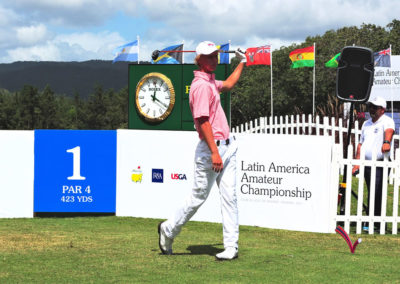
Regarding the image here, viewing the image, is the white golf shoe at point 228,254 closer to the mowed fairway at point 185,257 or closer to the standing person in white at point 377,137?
the mowed fairway at point 185,257

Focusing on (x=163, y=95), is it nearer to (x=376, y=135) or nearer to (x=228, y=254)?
(x=376, y=135)

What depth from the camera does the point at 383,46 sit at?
A: 5069 centimetres

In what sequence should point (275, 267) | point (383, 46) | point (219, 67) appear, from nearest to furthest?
point (275, 267)
point (219, 67)
point (383, 46)

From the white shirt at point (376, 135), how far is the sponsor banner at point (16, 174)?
4.92 meters

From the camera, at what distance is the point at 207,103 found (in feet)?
19.7

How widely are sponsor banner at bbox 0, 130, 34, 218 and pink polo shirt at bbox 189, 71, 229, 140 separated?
4679 millimetres

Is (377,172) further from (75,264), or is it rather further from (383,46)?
(383,46)

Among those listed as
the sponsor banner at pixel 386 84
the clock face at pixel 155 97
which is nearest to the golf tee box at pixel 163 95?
the clock face at pixel 155 97

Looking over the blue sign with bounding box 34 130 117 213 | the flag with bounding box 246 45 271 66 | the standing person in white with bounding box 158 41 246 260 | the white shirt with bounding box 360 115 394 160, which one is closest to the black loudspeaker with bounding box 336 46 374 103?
the white shirt with bounding box 360 115 394 160

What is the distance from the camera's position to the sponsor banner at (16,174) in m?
10.0

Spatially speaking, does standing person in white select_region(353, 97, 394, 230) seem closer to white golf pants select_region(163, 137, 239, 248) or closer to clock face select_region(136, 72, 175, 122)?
white golf pants select_region(163, 137, 239, 248)

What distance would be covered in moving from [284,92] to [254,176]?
51.5 m

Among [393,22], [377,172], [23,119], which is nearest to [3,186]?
[377,172]

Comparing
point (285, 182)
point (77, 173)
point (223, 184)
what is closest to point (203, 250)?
point (223, 184)
